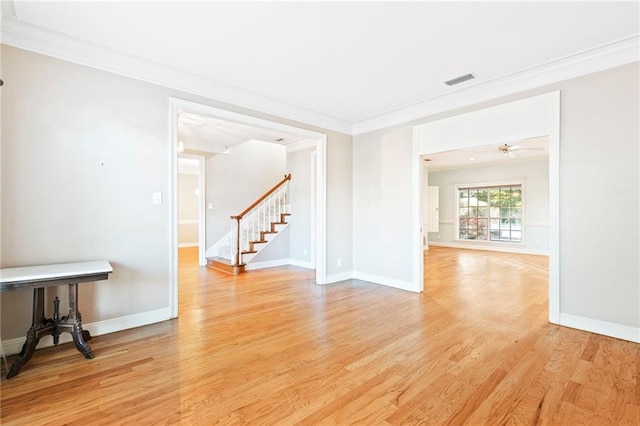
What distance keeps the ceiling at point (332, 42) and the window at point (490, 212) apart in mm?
6665

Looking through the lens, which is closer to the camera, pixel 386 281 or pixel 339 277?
pixel 386 281

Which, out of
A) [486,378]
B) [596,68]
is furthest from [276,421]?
[596,68]

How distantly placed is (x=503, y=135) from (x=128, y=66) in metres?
4.23

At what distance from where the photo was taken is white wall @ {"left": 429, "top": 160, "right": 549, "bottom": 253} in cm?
842

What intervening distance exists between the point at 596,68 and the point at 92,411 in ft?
16.5

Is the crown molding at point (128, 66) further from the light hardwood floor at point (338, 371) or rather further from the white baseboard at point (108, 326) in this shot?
the light hardwood floor at point (338, 371)

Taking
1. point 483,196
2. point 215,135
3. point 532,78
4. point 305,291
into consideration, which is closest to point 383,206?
point 305,291

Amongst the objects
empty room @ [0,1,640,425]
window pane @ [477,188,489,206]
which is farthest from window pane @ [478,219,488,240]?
empty room @ [0,1,640,425]

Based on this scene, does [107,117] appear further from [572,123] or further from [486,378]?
[572,123]

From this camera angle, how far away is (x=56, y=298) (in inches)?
101

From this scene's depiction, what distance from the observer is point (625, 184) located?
2830 millimetres

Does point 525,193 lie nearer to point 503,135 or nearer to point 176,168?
point 503,135

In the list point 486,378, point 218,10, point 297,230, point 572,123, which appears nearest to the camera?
point 486,378

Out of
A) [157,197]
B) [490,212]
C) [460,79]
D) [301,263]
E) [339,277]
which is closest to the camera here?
[157,197]
